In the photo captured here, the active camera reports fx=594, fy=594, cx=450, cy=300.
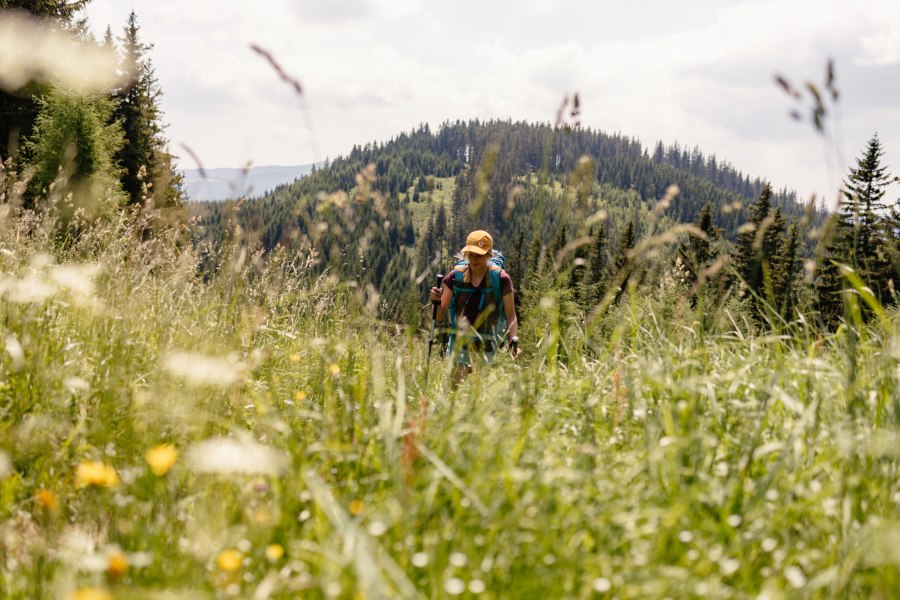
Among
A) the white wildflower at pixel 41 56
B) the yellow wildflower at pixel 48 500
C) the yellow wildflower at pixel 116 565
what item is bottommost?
the yellow wildflower at pixel 48 500

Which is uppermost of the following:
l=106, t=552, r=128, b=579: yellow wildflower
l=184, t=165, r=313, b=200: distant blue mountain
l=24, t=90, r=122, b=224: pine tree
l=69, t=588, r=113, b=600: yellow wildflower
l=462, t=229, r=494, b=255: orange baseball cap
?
l=24, t=90, r=122, b=224: pine tree

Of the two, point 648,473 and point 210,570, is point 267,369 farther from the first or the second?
point 648,473

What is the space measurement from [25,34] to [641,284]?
26.3 metres

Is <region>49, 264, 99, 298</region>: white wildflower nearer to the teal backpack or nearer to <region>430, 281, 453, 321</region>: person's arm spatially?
<region>430, 281, 453, 321</region>: person's arm

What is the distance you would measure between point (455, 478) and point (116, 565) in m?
0.97

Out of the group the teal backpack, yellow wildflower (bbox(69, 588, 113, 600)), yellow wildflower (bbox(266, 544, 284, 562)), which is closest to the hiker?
the teal backpack

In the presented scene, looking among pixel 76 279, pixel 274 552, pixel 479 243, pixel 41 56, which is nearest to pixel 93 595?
pixel 274 552

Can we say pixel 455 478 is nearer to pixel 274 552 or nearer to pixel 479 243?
pixel 274 552

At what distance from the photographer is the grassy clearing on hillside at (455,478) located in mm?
1697

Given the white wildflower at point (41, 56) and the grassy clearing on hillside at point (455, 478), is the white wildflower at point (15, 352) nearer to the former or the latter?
the grassy clearing on hillside at point (455, 478)

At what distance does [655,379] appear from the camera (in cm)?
264

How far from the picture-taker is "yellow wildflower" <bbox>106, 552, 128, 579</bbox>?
62.5 inches

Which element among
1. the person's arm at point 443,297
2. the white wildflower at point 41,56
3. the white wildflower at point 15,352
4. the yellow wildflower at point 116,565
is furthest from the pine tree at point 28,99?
the yellow wildflower at point 116,565

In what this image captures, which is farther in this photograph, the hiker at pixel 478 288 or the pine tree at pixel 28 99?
the pine tree at pixel 28 99
